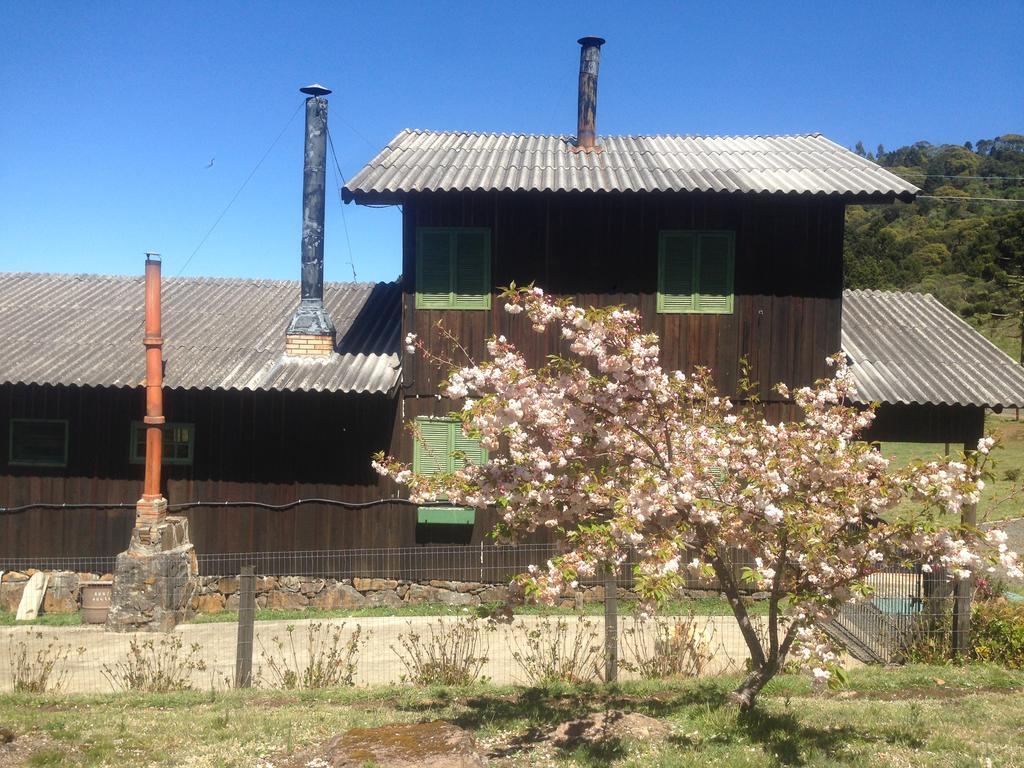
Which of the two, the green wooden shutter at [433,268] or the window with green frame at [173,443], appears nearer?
the green wooden shutter at [433,268]

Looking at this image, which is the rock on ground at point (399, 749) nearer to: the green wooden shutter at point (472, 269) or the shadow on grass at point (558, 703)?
the shadow on grass at point (558, 703)

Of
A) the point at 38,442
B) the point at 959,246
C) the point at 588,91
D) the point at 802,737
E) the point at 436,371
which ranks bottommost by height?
the point at 802,737

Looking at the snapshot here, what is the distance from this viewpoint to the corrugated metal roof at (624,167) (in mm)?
12477

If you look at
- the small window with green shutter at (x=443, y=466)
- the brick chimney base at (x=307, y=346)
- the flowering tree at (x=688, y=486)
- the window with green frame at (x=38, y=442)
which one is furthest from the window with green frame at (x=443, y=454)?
the flowering tree at (x=688, y=486)

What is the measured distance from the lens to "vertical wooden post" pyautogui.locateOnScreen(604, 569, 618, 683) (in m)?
8.38

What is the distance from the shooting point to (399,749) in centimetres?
596

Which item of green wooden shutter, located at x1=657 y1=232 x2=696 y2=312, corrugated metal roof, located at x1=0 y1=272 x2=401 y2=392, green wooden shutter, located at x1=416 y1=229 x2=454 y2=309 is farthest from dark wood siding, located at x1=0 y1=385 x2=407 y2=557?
green wooden shutter, located at x1=657 y1=232 x2=696 y2=312

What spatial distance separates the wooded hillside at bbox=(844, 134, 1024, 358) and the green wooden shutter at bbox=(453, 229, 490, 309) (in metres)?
28.1

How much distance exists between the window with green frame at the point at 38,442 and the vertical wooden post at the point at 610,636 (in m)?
9.42

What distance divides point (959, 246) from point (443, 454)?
5140 centimetres

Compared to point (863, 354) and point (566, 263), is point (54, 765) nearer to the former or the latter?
→ point (566, 263)

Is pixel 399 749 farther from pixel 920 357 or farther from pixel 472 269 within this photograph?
pixel 920 357

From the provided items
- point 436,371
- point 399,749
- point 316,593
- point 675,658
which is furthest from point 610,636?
point 316,593

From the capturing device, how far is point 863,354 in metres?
14.4
